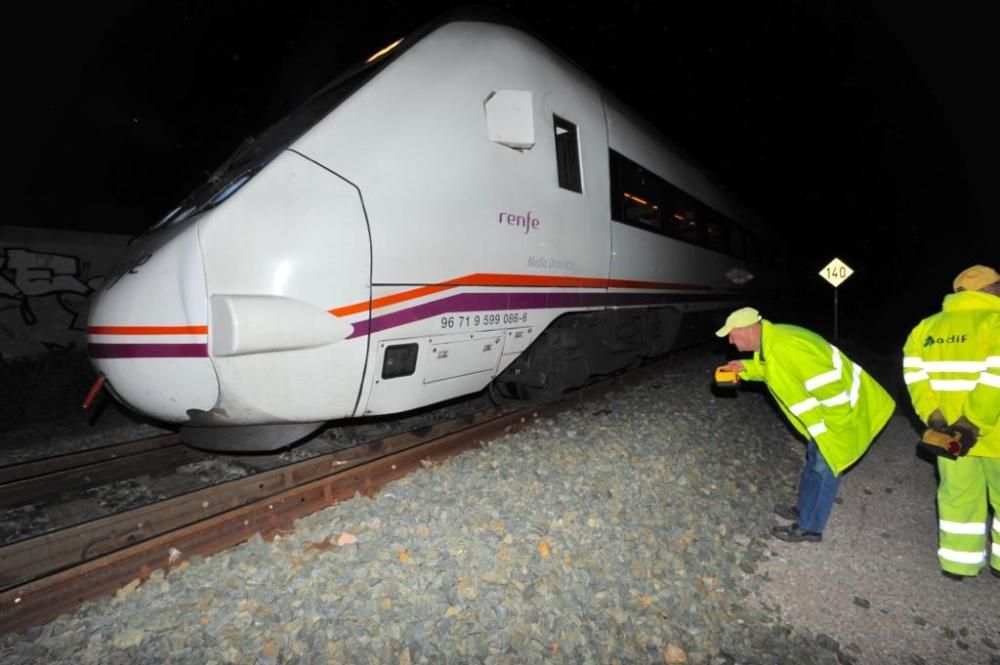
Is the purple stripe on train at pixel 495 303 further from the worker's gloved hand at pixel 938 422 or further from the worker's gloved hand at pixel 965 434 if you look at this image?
the worker's gloved hand at pixel 965 434

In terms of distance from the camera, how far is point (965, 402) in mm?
3127

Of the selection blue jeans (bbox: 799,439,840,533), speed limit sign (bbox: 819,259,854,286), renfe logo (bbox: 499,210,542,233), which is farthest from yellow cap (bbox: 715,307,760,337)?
speed limit sign (bbox: 819,259,854,286)

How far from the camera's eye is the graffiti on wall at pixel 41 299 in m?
7.93

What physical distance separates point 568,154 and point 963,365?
337 centimetres

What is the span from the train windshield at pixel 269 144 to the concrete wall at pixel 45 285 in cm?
518

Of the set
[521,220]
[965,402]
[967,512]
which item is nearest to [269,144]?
[521,220]

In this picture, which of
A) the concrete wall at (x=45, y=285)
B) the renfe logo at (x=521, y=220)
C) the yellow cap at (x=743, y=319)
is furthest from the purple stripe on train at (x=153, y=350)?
the concrete wall at (x=45, y=285)

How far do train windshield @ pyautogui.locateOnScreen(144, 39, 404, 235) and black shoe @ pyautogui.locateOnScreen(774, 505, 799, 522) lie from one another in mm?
4206

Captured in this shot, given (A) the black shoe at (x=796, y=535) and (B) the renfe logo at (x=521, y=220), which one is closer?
(A) the black shoe at (x=796, y=535)

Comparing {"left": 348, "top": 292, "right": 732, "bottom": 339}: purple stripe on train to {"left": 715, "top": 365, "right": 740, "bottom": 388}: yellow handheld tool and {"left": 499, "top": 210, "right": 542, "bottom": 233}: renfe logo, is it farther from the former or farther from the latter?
{"left": 715, "top": 365, "right": 740, "bottom": 388}: yellow handheld tool

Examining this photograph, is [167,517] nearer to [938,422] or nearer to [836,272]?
[938,422]

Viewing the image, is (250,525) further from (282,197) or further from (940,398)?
(940,398)

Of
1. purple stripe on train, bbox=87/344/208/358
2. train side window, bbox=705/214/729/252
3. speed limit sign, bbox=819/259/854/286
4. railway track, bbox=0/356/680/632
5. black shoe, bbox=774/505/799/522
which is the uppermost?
train side window, bbox=705/214/729/252

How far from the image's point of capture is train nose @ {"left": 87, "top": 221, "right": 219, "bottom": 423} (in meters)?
2.99
